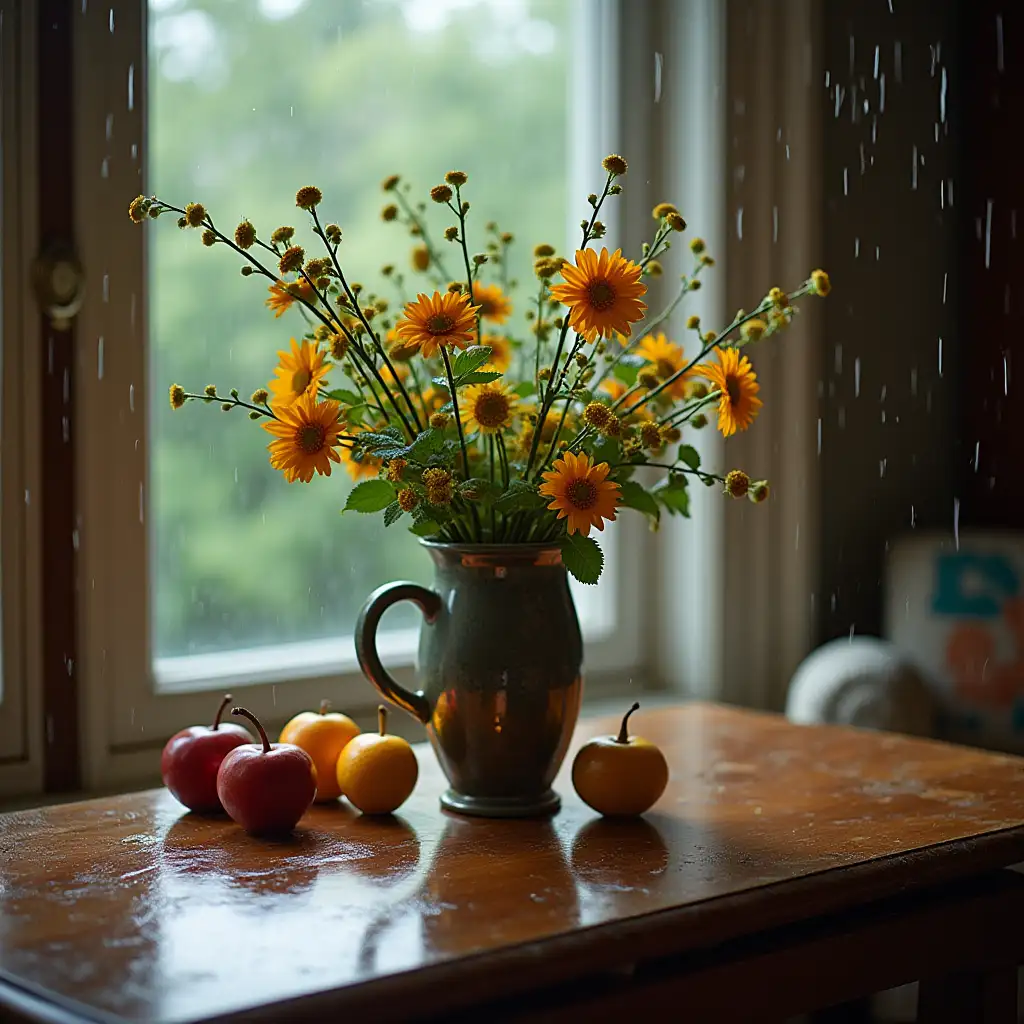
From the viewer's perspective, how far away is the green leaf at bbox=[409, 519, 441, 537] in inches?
46.4

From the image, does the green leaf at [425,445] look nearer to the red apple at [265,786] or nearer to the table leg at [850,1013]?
the red apple at [265,786]

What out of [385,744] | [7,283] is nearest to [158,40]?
[7,283]

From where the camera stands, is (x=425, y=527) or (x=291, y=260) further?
(x=425, y=527)

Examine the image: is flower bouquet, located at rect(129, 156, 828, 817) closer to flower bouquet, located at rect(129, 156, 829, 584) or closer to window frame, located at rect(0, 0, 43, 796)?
flower bouquet, located at rect(129, 156, 829, 584)

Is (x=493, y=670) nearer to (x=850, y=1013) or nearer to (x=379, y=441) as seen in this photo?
(x=379, y=441)

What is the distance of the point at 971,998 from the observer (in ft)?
3.95

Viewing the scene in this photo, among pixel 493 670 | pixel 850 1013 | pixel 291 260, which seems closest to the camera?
pixel 291 260

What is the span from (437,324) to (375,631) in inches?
11.2

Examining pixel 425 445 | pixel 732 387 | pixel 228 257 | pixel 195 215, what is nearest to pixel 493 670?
pixel 425 445

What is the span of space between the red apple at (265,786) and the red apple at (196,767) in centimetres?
5

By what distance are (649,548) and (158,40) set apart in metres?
1.05

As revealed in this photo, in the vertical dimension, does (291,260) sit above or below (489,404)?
above

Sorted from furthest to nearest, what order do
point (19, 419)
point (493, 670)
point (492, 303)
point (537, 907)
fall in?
point (19, 419)
point (492, 303)
point (493, 670)
point (537, 907)

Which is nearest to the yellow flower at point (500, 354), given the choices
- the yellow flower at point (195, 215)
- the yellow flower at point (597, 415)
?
the yellow flower at point (597, 415)
